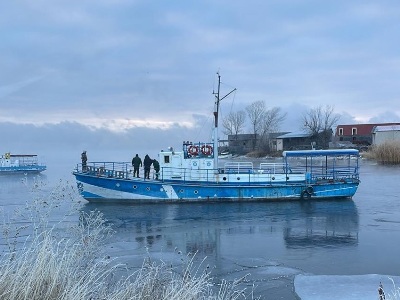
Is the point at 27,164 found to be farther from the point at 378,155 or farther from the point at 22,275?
the point at 22,275

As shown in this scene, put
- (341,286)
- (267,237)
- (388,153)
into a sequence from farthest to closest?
(388,153) < (267,237) < (341,286)

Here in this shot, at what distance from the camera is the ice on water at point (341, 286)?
9.42 meters

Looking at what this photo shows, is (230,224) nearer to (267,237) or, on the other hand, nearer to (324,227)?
(267,237)

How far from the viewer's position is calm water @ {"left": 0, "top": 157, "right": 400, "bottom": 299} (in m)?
12.4

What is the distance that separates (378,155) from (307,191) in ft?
138

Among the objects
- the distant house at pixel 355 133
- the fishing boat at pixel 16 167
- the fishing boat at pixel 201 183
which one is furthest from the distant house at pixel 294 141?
the fishing boat at pixel 201 183

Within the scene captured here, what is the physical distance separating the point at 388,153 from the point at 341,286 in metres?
58.6

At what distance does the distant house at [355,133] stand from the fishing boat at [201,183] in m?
69.1

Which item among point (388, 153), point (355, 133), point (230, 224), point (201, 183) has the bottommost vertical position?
point (230, 224)

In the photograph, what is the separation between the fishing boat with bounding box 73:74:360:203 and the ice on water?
645 inches

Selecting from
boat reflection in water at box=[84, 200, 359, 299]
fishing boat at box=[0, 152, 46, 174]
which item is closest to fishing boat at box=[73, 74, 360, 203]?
boat reflection in water at box=[84, 200, 359, 299]

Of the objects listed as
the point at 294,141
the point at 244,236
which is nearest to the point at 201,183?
the point at 244,236

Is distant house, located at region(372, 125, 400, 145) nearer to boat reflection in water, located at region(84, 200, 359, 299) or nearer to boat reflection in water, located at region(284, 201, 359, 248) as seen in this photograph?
boat reflection in water, located at region(84, 200, 359, 299)

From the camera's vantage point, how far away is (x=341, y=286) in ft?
33.2
